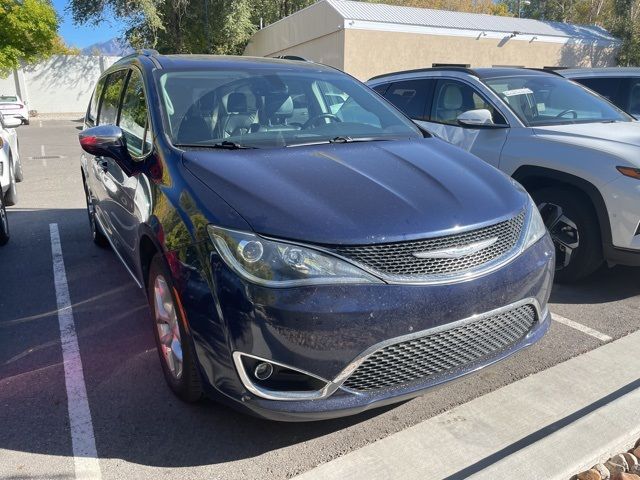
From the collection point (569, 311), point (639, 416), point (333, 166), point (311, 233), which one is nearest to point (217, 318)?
point (311, 233)

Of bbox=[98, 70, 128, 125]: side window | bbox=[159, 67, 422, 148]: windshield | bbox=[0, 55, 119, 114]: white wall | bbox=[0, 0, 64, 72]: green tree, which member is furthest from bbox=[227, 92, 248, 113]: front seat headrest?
bbox=[0, 55, 119, 114]: white wall

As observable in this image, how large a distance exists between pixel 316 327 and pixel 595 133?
3.51 meters

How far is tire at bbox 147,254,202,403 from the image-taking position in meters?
2.49

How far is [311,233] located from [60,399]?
5.92ft

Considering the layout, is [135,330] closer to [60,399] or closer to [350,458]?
[60,399]

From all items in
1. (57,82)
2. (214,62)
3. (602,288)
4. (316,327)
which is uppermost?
(214,62)

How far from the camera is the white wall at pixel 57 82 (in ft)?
115

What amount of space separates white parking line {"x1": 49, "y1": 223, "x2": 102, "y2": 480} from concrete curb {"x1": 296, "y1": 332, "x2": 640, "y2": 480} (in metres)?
1.00

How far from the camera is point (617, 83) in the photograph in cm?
720

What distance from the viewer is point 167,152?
2857 millimetres

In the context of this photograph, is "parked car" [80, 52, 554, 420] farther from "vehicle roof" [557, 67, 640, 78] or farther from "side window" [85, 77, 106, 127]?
"vehicle roof" [557, 67, 640, 78]

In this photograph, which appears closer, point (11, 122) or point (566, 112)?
point (566, 112)

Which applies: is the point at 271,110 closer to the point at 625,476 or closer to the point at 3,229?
the point at 625,476

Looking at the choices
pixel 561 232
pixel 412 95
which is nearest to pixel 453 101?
pixel 412 95
